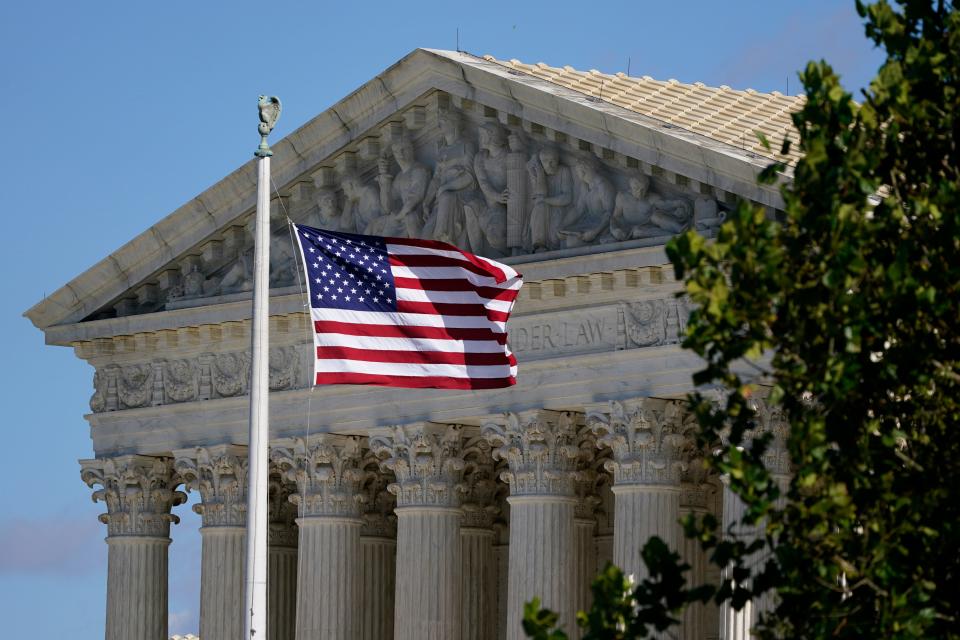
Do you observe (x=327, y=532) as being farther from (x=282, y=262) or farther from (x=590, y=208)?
(x=590, y=208)

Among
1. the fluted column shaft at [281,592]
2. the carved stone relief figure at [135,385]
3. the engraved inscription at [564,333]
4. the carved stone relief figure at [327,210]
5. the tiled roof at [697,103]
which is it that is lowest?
the fluted column shaft at [281,592]

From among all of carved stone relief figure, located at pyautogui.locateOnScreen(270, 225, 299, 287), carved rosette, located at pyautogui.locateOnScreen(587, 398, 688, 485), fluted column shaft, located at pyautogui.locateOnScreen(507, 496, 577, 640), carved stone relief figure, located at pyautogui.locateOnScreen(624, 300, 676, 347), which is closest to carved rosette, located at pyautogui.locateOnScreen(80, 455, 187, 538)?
A: carved stone relief figure, located at pyautogui.locateOnScreen(270, 225, 299, 287)

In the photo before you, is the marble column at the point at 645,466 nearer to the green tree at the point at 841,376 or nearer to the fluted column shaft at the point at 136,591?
the fluted column shaft at the point at 136,591

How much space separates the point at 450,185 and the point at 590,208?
3.68 m

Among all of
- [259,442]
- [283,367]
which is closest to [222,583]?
[283,367]

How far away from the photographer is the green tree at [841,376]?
27047 millimetres

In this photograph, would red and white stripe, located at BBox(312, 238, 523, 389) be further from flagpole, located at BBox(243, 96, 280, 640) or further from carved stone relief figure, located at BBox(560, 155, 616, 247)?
carved stone relief figure, located at BBox(560, 155, 616, 247)

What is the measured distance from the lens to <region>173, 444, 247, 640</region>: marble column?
6025cm

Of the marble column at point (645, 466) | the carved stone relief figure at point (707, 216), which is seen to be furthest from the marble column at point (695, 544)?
the carved stone relief figure at point (707, 216)

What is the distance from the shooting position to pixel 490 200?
54.6 m

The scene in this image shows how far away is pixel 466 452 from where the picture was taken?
57.1 metres

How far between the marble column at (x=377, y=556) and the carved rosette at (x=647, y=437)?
8.38m

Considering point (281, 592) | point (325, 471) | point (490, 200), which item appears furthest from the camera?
point (281, 592)

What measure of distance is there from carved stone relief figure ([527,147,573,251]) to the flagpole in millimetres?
12687
